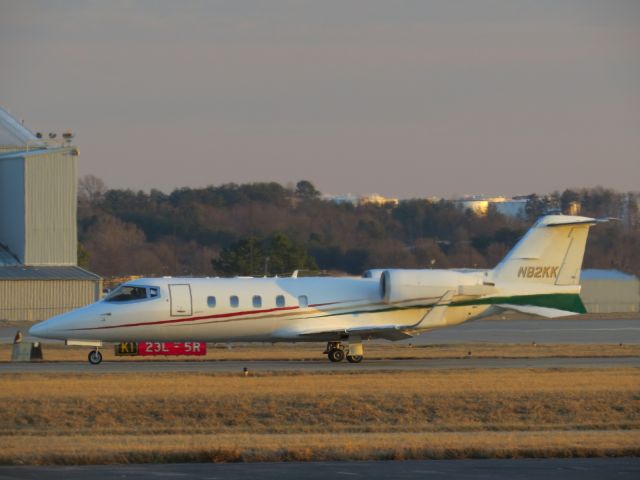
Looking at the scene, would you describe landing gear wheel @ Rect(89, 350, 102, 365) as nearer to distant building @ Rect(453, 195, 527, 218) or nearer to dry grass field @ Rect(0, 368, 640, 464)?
dry grass field @ Rect(0, 368, 640, 464)

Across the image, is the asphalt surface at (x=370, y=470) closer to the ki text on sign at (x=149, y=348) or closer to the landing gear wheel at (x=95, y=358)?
the landing gear wheel at (x=95, y=358)

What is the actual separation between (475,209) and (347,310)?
59124 millimetres

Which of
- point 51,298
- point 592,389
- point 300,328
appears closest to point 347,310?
point 300,328

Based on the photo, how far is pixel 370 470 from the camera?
16.5m

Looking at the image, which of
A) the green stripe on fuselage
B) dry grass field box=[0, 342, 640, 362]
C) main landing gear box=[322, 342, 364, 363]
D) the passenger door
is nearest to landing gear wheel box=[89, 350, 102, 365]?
the passenger door

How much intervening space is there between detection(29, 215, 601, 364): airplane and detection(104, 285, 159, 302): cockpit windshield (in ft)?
0.09

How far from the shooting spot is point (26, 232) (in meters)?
69.6

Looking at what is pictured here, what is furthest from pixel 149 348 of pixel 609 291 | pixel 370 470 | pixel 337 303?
pixel 609 291

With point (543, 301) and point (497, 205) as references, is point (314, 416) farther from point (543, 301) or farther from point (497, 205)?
point (497, 205)

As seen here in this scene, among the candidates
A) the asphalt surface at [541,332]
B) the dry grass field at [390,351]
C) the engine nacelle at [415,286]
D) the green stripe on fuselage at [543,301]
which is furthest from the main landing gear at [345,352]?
the asphalt surface at [541,332]

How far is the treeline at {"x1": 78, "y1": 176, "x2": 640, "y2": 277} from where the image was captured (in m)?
76.8

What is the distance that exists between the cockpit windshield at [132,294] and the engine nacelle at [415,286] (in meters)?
6.66

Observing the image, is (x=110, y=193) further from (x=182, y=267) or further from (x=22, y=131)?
(x=22, y=131)

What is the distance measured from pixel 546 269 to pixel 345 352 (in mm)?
6497
